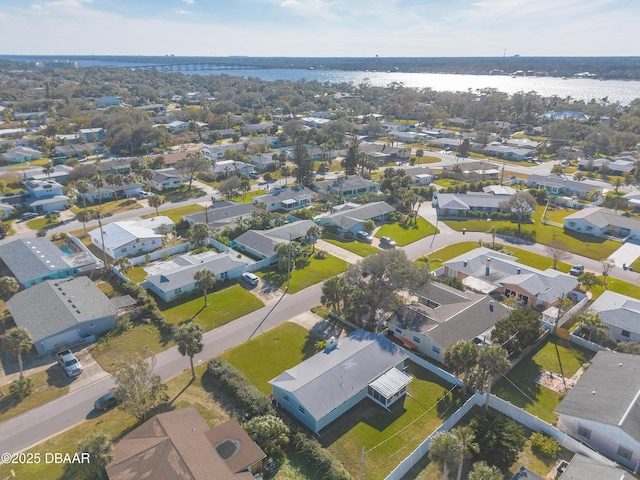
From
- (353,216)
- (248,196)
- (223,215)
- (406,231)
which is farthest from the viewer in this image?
(248,196)

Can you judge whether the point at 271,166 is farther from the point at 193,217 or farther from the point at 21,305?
the point at 21,305

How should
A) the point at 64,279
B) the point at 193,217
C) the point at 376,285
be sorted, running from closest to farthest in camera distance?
the point at 376,285
the point at 64,279
the point at 193,217

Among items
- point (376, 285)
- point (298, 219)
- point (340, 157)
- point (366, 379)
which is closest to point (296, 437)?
point (366, 379)

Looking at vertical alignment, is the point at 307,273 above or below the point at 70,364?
below

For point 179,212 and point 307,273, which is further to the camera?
point 179,212

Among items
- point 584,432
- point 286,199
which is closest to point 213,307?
point 286,199

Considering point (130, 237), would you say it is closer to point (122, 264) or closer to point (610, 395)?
point (122, 264)

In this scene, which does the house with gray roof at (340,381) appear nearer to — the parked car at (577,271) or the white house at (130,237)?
the parked car at (577,271)

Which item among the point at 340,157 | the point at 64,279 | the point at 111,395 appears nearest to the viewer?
the point at 111,395
